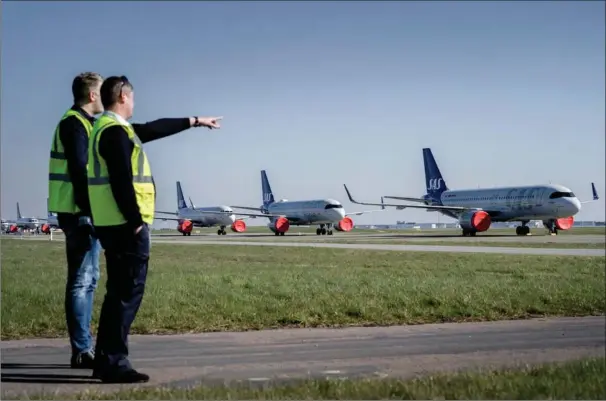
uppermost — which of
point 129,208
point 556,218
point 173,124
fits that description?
point 173,124

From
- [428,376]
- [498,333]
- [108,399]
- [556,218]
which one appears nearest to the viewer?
[108,399]

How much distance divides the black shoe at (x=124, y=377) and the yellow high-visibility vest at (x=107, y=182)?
3.33 ft

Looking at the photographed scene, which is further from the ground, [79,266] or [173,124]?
[173,124]

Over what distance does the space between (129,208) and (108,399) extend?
4.20ft

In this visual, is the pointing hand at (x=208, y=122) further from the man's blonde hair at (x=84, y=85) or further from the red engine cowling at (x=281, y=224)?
the red engine cowling at (x=281, y=224)

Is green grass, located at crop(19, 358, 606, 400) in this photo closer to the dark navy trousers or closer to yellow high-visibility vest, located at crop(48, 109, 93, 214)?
the dark navy trousers

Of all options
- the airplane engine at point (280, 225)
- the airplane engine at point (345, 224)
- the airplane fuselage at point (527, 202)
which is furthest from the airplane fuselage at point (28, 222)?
the airplane fuselage at point (527, 202)

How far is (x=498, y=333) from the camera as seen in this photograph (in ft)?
22.0

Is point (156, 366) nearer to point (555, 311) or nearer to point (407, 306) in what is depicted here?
point (407, 306)

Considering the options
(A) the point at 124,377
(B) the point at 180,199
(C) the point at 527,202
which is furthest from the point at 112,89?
(B) the point at 180,199

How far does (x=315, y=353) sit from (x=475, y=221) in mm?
44007

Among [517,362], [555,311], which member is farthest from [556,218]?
[517,362]

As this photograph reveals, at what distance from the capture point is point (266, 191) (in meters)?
80.4

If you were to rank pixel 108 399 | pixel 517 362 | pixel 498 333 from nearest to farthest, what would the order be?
1. pixel 108 399
2. pixel 517 362
3. pixel 498 333
